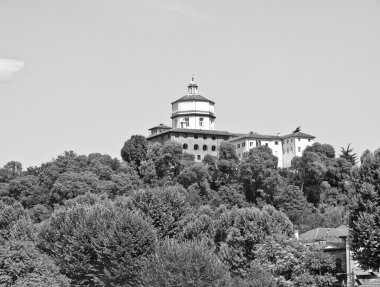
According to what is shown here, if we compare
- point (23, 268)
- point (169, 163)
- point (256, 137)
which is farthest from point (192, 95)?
point (23, 268)

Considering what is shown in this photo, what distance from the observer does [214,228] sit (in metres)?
59.3

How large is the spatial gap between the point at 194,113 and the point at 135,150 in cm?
2121

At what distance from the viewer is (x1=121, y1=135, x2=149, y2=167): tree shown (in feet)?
400

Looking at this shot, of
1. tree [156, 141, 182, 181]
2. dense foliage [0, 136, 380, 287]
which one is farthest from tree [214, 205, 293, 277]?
tree [156, 141, 182, 181]

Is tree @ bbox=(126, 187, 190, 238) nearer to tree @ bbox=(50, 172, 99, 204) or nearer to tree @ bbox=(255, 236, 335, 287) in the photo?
tree @ bbox=(255, 236, 335, 287)

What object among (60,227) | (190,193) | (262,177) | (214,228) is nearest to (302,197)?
(262,177)

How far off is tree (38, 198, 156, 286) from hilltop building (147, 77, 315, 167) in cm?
7989

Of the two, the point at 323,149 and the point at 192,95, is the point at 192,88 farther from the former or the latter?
the point at 323,149

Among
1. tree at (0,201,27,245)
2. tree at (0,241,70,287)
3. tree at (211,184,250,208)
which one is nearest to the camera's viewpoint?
tree at (0,241,70,287)

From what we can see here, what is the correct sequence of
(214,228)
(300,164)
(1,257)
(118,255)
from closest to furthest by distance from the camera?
(1,257)
(118,255)
(214,228)
(300,164)

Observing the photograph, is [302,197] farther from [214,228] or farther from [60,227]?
[60,227]

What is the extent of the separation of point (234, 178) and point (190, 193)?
505 inches

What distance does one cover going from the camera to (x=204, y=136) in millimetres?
133625

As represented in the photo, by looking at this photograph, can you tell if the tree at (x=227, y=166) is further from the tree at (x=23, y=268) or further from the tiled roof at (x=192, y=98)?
the tree at (x=23, y=268)
